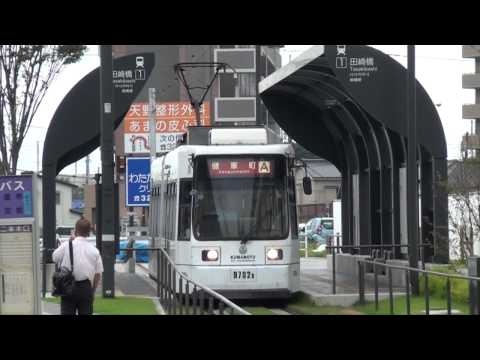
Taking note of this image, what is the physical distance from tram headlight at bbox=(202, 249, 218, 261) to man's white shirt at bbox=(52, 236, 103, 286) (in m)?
7.09

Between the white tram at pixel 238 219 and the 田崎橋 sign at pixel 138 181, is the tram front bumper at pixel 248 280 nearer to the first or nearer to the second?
the white tram at pixel 238 219

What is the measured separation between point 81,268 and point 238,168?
25.5ft

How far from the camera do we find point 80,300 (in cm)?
1402

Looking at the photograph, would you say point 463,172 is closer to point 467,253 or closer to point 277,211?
point 467,253

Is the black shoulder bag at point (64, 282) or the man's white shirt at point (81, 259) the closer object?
the black shoulder bag at point (64, 282)

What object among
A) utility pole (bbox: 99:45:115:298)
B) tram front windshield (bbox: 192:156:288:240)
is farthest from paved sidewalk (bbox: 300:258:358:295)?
utility pole (bbox: 99:45:115:298)

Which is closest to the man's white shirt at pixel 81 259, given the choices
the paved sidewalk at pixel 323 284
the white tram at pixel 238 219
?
the white tram at pixel 238 219

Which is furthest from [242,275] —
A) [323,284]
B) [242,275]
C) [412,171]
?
[323,284]

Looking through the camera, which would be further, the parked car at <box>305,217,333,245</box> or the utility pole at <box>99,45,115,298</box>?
the parked car at <box>305,217,333,245</box>

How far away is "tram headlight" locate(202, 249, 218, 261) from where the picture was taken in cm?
2112

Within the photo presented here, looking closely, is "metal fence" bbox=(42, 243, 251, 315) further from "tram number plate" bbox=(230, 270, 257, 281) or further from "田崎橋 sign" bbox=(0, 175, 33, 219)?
"田崎橋 sign" bbox=(0, 175, 33, 219)

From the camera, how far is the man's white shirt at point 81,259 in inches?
550
